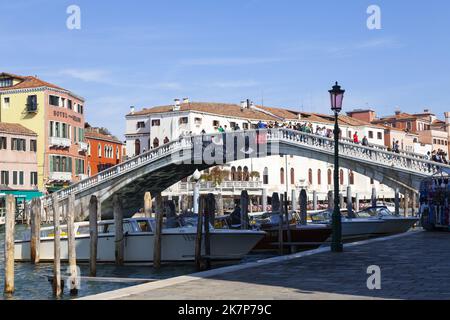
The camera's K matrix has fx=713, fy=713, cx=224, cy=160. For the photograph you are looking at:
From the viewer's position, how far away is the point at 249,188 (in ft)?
185

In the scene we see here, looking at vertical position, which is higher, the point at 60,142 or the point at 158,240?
the point at 60,142

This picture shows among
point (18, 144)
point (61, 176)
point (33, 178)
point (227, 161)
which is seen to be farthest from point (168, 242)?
point (61, 176)

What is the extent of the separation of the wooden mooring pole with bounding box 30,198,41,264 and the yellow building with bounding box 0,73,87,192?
2548 centimetres

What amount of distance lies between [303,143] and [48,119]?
66.7 ft

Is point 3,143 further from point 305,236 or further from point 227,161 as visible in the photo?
point 305,236

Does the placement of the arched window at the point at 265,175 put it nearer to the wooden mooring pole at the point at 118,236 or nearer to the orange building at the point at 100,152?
the orange building at the point at 100,152

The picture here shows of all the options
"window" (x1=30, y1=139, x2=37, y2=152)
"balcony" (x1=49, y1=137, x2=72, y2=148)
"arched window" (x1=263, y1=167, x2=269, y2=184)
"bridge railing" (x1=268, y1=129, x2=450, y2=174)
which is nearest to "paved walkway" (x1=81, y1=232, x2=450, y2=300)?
"bridge railing" (x1=268, y1=129, x2=450, y2=174)

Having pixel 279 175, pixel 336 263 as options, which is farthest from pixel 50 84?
pixel 336 263

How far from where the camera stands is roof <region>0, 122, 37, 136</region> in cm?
4238

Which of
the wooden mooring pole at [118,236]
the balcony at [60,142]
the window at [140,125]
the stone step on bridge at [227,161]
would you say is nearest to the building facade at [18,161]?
the balcony at [60,142]

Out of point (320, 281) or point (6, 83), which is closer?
point (320, 281)

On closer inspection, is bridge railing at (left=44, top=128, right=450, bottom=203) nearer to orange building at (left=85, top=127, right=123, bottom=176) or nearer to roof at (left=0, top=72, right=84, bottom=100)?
roof at (left=0, top=72, right=84, bottom=100)

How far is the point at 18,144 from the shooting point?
4341 centimetres
